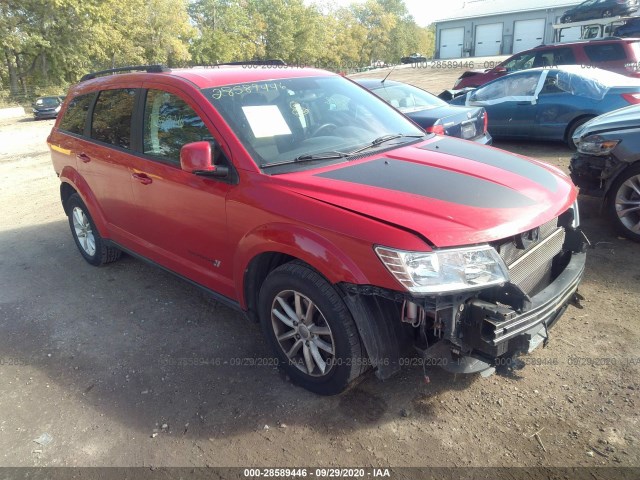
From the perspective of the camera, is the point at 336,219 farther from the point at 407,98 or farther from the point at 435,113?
the point at 407,98

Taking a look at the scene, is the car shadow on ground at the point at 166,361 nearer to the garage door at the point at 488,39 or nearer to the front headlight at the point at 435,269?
the front headlight at the point at 435,269

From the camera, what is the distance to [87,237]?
518 cm

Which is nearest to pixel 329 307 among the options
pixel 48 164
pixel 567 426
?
pixel 567 426

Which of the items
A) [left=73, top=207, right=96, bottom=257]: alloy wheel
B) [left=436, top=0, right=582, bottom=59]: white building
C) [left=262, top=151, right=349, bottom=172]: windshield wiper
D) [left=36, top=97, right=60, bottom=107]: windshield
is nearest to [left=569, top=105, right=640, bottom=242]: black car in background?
[left=262, top=151, right=349, bottom=172]: windshield wiper

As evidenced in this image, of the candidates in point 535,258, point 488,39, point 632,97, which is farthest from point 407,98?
point 488,39

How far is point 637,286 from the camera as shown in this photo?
13.0 feet

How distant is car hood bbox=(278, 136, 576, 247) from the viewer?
239 cm

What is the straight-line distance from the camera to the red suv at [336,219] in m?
2.37

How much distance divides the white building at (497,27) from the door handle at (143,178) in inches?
1733

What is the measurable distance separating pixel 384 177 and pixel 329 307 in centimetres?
82

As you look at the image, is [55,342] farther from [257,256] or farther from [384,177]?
[384,177]

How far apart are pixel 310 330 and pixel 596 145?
12.5 feet

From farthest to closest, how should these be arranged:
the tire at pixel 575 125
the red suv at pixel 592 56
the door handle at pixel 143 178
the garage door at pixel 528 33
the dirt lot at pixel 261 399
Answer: the garage door at pixel 528 33 < the red suv at pixel 592 56 < the tire at pixel 575 125 < the door handle at pixel 143 178 < the dirt lot at pixel 261 399

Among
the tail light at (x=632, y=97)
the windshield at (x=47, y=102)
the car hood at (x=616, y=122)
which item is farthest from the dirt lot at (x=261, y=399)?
the windshield at (x=47, y=102)
